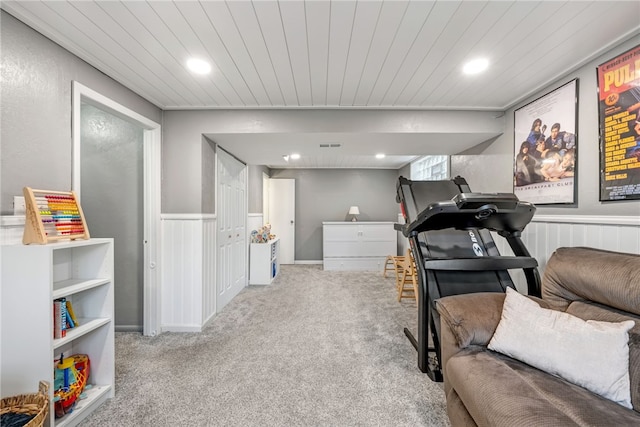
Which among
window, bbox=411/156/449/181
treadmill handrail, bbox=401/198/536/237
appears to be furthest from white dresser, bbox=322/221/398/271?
treadmill handrail, bbox=401/198/536/237

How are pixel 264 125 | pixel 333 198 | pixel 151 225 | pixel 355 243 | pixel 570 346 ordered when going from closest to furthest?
A: pixel 570 346, pixel 151 225, pixel 264 125, pixel 355 243, pixel 333 198

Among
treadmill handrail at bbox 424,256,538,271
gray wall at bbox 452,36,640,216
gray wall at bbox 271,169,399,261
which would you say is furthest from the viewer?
gray wall at bbox 271,169,399,261

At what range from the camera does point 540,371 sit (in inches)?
47.6

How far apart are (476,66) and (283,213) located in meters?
4.71

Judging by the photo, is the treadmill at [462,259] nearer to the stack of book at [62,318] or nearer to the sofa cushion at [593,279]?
the sofa cushion at [593,279]

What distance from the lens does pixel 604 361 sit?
43.2 inches

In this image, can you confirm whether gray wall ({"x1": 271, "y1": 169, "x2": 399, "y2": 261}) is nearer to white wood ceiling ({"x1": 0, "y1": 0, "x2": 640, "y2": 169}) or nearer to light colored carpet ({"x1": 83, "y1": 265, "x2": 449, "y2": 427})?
light colored carpet ({"x1": 83, "y1": 265, "x2": 449, "y2": 427})

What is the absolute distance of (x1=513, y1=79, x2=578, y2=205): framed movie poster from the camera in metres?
1.93

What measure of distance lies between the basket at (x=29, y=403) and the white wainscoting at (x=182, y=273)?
139 centimetres

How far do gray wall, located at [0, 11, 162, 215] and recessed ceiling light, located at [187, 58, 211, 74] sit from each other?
699 millimetres

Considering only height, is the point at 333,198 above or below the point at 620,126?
below

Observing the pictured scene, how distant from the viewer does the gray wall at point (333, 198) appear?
243 inches

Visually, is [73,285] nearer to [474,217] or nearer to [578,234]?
[474,217]

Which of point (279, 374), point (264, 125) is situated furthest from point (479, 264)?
point (264, 125)
